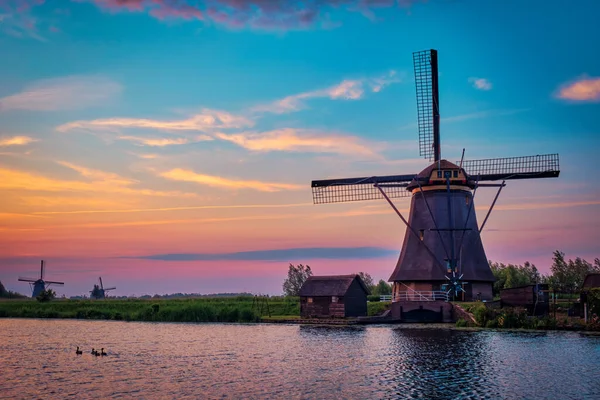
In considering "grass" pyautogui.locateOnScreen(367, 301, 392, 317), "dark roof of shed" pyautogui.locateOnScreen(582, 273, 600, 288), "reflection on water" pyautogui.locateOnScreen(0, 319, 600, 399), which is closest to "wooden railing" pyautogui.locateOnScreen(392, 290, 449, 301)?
"grass" pyautogui.locateOnScreen(367, 301, 392, 317)

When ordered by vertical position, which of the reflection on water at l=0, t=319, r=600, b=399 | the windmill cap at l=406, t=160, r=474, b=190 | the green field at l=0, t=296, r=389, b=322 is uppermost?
the windmill cap at l=406, t=160, r=474, b=190

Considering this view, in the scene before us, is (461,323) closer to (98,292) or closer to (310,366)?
(310,366)

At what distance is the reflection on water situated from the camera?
23.5 meters

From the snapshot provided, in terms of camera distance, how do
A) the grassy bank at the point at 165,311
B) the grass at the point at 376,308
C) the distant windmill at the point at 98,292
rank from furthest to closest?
the distant windmill at the point at 98,292 → the grass at the point at 376,308 → the grassy bank at the point at 165,311

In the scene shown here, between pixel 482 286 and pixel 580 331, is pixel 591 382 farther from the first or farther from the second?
pixel 482 286

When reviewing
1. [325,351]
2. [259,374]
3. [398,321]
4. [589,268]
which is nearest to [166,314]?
[398,321]

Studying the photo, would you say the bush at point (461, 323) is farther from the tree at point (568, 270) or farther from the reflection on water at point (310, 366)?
the tree at point (568, 270)

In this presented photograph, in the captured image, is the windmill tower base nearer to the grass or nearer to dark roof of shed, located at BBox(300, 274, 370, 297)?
dark roof of shed, located at BBox(300, 274, 370, 297)

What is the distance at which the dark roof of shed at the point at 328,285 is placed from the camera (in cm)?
5825

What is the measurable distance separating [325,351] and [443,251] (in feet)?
73.1

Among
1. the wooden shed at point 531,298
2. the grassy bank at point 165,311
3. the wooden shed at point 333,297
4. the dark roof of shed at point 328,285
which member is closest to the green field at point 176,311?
the grassy bank at point 165,311

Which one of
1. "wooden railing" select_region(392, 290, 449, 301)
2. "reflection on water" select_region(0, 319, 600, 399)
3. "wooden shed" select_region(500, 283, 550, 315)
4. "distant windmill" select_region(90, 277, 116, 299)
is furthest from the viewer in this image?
"distant windmill" select_region(90, 277, 116, 299)

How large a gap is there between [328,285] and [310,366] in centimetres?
2974

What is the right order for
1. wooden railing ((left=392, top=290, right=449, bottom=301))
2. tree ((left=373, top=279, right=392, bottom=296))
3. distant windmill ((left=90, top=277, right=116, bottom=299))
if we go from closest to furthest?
wooden railing ((left=392, top=290, right=449, bottom=301))
tree ((left=373, top=279, right=392, bottom=296))
distant windmill ((left=90, top=277, right=116, bottom=299))
